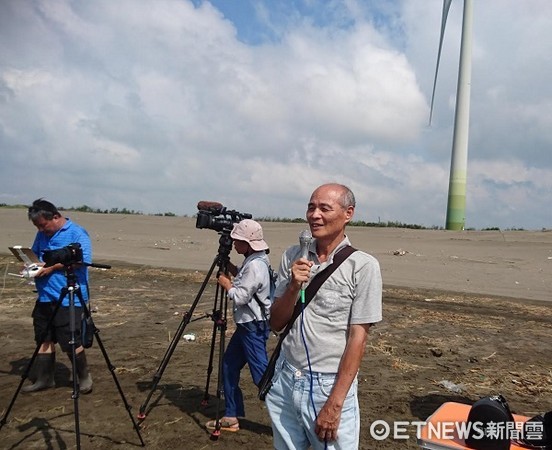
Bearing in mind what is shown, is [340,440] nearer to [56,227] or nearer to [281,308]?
[281,308]

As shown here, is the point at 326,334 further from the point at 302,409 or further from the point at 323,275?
the point at 302,409

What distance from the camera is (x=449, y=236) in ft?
70.2

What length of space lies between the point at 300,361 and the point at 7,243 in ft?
74.0

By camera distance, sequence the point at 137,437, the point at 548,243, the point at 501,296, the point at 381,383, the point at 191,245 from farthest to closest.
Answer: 1. the point at 191,245
2. the point at 548,243
3. the point at 501,296
4. the point at 381,383
5. the point at 137,437

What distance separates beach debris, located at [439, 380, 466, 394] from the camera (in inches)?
223

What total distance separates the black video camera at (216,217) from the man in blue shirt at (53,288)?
141 centimetres

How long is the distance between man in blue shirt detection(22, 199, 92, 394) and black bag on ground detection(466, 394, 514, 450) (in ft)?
12.4

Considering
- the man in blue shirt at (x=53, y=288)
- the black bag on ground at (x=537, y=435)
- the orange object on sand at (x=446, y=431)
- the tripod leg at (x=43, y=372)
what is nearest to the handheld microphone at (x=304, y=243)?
the orange object on sand at (x=446, y=431)

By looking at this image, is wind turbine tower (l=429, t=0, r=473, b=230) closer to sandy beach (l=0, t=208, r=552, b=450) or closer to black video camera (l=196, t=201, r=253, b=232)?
sandy beach (l=0, t=208, r=552, b=450)

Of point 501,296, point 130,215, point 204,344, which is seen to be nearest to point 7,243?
point 130,215

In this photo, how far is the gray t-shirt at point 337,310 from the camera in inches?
104

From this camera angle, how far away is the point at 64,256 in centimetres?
431

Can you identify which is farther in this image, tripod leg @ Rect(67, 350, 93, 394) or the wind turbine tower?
the wind turbine tower

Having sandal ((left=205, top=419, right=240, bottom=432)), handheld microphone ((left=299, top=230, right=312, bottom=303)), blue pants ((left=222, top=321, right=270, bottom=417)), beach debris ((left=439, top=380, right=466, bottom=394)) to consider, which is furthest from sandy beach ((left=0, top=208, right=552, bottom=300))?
handheld microphone ((left=299, top=230, right=312, bottom=303))
